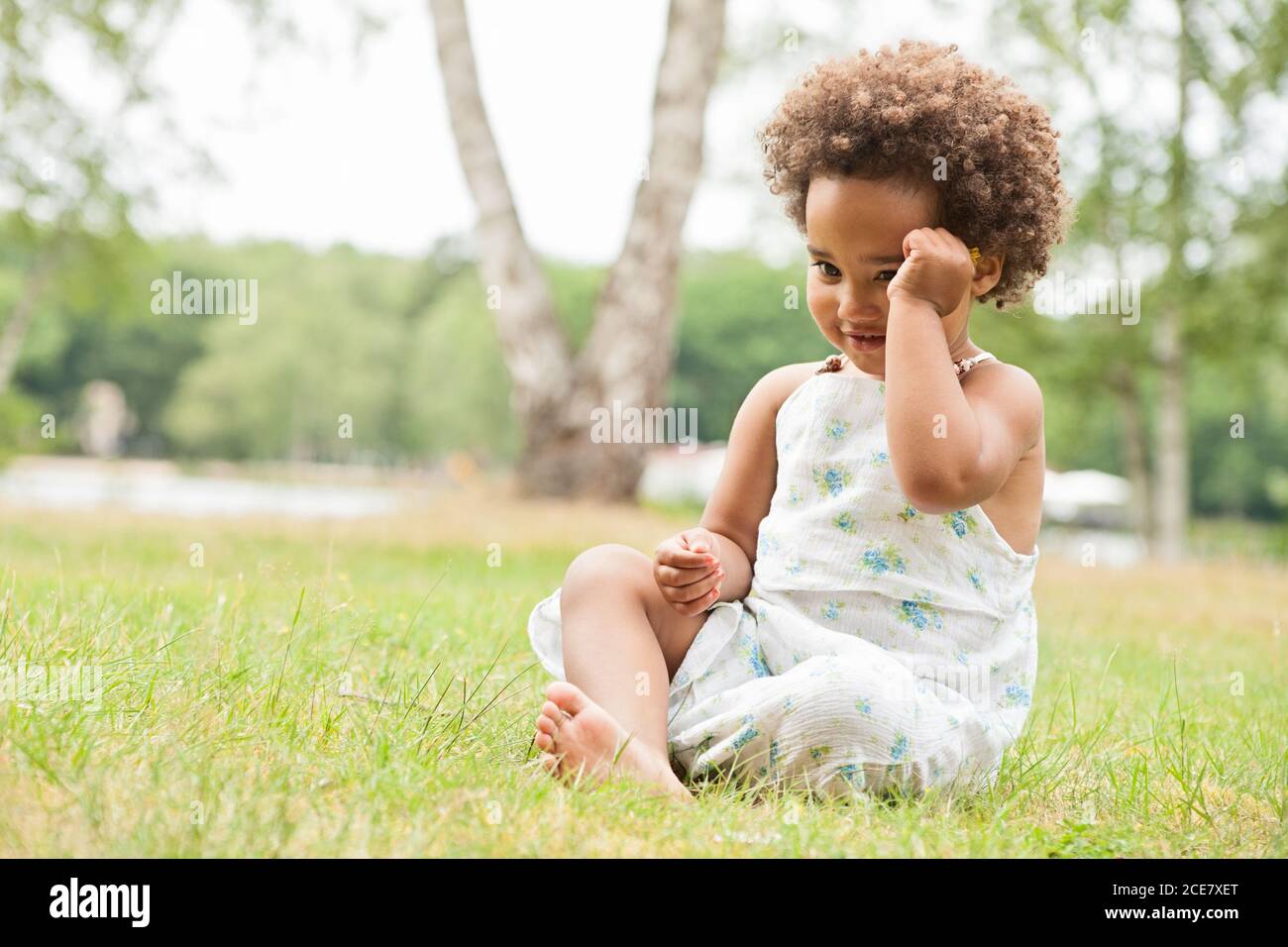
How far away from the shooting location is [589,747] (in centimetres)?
205

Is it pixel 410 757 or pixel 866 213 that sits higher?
pixel 866 213

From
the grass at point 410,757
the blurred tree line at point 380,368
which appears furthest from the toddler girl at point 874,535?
the blurred tree line at point 380,368

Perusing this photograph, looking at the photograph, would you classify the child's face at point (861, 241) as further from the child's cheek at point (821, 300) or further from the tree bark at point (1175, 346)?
the tree bark at point (1175, 346)

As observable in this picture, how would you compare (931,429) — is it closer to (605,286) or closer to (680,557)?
(680,557)

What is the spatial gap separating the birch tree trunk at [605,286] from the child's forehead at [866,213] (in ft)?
19.6

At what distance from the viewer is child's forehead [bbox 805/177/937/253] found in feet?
7.45

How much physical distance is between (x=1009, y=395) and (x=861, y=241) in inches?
15.8

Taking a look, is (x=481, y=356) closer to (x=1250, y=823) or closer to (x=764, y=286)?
(x=764, y=286)

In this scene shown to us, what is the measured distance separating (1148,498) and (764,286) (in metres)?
31.8

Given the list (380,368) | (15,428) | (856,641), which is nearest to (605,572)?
(856,641)

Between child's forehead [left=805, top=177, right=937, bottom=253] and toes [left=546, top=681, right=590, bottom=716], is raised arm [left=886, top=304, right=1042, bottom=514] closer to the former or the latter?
child's forehead [left=805, top=177, right=937, bottom=253]

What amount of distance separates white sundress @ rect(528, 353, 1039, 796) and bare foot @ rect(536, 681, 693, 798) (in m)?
0.19

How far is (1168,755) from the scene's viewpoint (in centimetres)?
264
